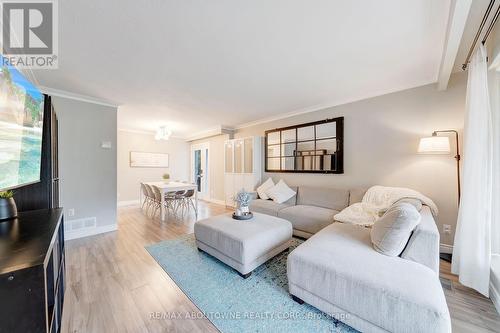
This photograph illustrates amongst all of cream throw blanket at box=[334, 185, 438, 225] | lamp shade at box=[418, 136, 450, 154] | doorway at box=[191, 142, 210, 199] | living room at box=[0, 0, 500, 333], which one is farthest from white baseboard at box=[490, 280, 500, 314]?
doorway at box=[191, 142, 210, 199]

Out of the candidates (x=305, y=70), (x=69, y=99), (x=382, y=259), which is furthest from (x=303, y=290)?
(x=69, y=99)

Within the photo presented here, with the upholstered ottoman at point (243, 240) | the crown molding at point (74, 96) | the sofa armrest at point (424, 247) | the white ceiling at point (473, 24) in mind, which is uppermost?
the white ceiling at point (473, 24)

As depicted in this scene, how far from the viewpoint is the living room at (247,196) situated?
1.34 metres

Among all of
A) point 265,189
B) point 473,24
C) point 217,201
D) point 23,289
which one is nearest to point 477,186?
point 473,24

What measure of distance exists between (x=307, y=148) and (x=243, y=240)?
268 cm

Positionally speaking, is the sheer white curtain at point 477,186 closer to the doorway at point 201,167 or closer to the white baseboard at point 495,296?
the white baseboard at point 495,296

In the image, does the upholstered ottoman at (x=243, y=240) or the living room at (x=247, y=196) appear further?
the upholstered ottoman at (x=243, y=240)

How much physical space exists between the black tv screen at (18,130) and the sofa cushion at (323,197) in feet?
12.1

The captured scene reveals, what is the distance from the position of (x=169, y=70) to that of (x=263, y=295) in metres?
2.75

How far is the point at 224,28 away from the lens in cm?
169

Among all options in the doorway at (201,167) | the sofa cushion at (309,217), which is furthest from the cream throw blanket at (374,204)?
the doorway at (201,167)

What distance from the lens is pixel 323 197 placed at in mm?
3492

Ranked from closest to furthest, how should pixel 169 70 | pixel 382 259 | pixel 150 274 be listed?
pixel 382 259, pixel 150 274, pixel 169 70

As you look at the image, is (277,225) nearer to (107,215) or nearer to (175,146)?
(107,215)
